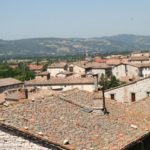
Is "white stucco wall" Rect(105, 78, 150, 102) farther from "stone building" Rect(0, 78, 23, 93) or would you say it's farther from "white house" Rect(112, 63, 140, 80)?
"white house" Rect(112, 63, 140, 80)

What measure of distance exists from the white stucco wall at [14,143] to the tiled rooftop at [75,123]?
1.43ft

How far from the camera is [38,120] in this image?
56.3ft

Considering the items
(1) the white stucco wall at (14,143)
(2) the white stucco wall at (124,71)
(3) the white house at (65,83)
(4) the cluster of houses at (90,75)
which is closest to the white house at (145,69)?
(4) the cluster of houses at (90,75)

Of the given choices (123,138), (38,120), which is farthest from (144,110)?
(38,120)

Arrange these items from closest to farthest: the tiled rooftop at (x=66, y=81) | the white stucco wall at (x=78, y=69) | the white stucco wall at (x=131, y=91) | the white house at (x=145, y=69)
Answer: the white stucco wall at (x=131, y=91)
the tiled rooftop at (x=66, y=81)
the white house at (x=145, y=69)
the white stucco wall at (x=78, y=69)

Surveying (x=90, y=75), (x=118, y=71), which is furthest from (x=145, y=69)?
(x=90, y=75)

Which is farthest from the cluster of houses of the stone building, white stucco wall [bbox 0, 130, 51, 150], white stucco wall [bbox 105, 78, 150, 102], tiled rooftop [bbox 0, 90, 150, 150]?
white stucco wall [bbox 0, 130, 51, 150]

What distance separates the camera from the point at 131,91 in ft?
122

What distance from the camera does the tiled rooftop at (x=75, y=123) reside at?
16.1m

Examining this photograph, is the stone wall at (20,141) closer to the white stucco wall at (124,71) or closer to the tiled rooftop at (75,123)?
the tiled rooftop at (75,123)

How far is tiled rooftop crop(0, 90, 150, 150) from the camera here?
16109 millimetres

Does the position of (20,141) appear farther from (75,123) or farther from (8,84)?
(8,84)

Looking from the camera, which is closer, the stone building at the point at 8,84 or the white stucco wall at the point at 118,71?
the stone building at the point at 8,84

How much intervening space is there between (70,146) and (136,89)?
22.4 m
